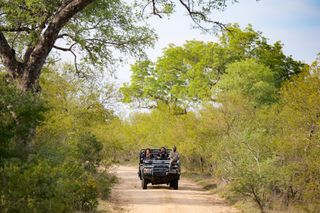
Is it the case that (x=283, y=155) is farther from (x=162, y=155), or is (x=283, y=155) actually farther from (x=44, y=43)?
(x=44, y=43)

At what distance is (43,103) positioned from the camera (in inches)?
329

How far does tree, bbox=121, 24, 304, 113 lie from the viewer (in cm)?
4391

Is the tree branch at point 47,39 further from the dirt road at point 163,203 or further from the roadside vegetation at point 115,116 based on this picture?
the dirt road at point 163,203

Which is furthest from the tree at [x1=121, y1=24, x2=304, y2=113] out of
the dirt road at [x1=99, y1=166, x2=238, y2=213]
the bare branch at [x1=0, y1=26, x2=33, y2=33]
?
the bare branch at [x1=0, y1=26, x2=33, y2=33]

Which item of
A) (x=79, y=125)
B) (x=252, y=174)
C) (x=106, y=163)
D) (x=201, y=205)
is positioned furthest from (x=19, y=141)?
(x=79, y=125)

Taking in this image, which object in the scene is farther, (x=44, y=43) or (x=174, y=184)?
(x=174, y=184)

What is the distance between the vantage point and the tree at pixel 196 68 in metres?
43.9

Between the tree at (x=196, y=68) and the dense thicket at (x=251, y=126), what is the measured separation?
0.11 metres

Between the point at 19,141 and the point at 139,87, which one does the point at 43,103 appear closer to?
the point at 19,141

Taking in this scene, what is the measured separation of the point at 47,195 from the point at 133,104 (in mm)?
44341

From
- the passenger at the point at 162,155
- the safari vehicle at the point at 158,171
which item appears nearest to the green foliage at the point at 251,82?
the passenger at the point at 162,155

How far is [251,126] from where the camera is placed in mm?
25281

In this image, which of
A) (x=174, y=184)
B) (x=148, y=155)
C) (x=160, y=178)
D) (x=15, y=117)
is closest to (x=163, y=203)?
(x=160, y=178)

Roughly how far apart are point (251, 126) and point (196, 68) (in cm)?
2074
